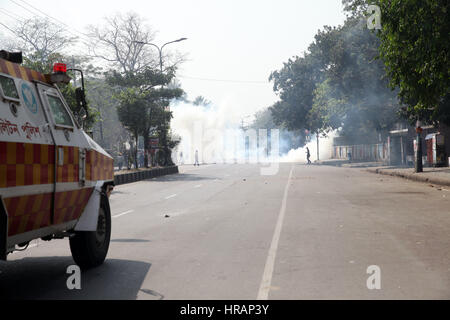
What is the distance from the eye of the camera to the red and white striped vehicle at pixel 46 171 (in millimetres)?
5719

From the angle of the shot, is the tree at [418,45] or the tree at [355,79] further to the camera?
the tree at [355,79]

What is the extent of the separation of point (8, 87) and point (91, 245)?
97.8 inches

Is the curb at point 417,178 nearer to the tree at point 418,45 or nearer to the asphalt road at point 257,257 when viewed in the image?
the tree at point 418,45

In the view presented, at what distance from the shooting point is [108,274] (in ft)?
24.5

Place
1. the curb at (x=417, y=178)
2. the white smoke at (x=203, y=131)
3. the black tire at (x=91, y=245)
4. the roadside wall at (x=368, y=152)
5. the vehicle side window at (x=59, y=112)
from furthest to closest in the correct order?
the white smoke at (x=203, y=131) → the roadside wall at (x=368, y=152) → the curb at (x=417, y=178) → the black tire at (x=91, y=245) → the vehicle side window at (x=59, y=112)

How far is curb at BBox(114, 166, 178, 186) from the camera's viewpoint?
31.8m

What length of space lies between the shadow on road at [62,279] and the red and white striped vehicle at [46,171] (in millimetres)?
362

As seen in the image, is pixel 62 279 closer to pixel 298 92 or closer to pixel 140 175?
pixel 140 175

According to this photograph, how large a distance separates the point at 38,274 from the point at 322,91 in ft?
163

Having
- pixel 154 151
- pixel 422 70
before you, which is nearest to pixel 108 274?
pixel 422 70

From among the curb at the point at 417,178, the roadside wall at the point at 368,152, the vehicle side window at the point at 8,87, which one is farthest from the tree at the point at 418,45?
the roadside wall at the point at 368,152

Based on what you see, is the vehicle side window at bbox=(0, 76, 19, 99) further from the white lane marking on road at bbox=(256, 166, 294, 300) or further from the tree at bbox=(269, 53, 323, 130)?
the tree at bbox=(269, 53, 323, 130)

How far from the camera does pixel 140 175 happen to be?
3619cm
